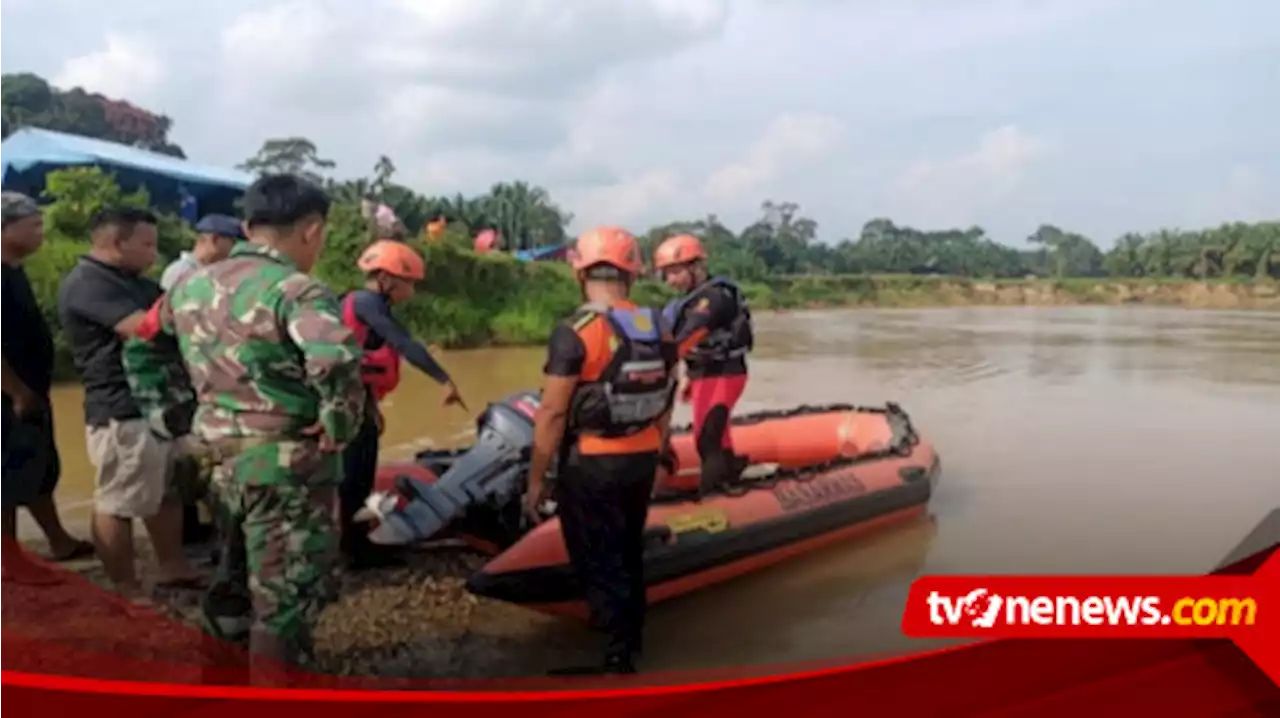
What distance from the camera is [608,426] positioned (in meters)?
2.18

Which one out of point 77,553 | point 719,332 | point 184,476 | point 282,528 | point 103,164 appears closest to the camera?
point 282,528

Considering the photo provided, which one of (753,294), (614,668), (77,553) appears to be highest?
(753,294)

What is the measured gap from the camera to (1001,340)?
4652mm

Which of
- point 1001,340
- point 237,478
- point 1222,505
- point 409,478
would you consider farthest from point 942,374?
point 237,478

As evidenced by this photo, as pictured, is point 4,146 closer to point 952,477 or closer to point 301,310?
point 301,310

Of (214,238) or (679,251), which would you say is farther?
(679,251)

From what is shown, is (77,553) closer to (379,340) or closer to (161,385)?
(161,385)

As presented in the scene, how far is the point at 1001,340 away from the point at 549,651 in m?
2.88

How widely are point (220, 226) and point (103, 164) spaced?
42 cm

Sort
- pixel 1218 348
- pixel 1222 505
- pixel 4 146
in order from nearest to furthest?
pixel 4 146 < pixel 1222 505 < pixel 1218 348

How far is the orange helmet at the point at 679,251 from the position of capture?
9.10 feet

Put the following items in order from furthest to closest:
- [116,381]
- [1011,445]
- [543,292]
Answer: [1011,445] → [543,292] → [116,381]

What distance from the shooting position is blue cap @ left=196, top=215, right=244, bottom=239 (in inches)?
93.0

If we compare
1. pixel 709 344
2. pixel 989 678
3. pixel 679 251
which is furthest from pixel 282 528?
pixel 709 344
